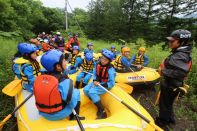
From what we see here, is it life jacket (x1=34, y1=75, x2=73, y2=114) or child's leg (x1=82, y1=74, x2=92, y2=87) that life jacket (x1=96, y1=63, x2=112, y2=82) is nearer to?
child's leg (x1=82, y1=74, x2=92, y2=87)

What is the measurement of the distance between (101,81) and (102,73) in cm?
22

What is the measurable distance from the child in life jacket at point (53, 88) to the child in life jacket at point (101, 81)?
4.53 ft

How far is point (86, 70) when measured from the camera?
23.4 ft

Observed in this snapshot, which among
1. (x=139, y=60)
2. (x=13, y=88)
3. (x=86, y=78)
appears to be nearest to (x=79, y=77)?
(x=86, y=78)

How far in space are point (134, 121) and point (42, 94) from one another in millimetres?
1719

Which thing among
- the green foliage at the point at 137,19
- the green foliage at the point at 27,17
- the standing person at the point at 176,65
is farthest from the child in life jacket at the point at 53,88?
the green foliage at the point at 137,19

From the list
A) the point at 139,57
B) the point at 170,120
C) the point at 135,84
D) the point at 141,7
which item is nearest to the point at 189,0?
the point at 141,7

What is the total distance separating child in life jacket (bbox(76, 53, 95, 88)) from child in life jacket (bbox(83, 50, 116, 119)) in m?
1.19

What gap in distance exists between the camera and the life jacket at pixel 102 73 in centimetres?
522

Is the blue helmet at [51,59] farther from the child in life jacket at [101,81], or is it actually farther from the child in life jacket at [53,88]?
the child in life jacket at [101,81]

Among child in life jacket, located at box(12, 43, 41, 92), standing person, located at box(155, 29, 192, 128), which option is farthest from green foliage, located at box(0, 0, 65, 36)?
standing person, located at box(155, 29, 192, 128)

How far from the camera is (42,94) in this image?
329 centimetres

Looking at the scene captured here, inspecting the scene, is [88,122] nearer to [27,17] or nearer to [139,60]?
[139,60]

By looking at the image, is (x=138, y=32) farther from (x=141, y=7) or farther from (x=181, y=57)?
(x=181, y=57)
